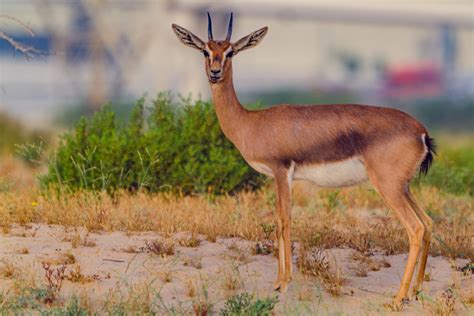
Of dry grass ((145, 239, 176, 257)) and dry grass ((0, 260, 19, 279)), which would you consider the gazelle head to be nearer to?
dry grass ((145, 239, 176, 257))

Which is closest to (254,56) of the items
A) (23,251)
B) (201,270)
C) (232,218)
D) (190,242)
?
(232,218)

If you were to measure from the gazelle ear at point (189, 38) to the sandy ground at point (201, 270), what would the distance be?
6.59ft

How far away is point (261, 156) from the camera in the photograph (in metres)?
9.88

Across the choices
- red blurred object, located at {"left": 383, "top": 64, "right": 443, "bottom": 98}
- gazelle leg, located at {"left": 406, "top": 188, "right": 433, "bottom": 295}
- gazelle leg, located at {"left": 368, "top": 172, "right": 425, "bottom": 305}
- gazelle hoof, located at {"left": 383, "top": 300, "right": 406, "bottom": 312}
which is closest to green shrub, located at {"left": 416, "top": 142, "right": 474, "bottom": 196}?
gazelle leg, located at {"left": 406, "top": 188, "right": 433, "bottom": 295}

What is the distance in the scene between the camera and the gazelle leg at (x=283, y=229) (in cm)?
966

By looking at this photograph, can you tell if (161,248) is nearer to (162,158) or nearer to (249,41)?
(249,41)

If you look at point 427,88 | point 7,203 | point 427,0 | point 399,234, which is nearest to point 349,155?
point 399,234

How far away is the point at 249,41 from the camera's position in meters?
10.2

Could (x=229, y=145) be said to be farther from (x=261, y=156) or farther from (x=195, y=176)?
(x=261, y=156)

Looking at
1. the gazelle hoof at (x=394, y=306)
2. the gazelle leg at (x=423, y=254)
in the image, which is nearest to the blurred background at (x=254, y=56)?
the gazelle leg at (x=423, y=254)

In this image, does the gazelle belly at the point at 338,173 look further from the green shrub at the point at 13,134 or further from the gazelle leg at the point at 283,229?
the green shrub at the point at 13,134

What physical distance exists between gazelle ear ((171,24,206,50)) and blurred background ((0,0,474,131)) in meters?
1.95

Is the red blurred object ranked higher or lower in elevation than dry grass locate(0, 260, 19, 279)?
lower

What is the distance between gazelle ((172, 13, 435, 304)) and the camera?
9.59 metres
